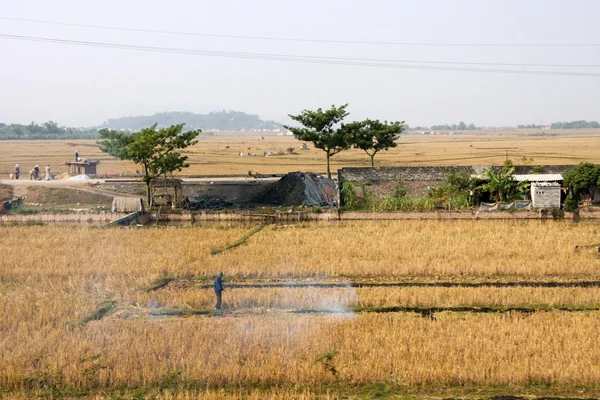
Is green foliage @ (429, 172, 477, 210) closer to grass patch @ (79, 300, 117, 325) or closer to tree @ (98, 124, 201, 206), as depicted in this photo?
tree @ (98, 124, 201, 206)

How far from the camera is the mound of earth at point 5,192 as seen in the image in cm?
3850

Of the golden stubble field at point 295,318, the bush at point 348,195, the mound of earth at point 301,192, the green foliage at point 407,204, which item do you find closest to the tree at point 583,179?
the golden stubble field at point 295,318

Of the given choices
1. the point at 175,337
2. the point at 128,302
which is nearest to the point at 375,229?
the point at 128,302

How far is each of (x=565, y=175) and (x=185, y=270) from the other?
20.9 meters

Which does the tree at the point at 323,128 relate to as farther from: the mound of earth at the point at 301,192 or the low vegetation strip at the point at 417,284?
the low vegetation strip at the point at 417,284

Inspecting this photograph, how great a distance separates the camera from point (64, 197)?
128ft

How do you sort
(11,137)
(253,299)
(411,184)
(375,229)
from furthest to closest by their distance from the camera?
(11,137), (411,184), (375,229), (253,299)

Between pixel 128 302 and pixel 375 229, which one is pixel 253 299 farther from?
pixel 375 229

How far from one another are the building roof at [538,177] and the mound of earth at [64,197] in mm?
22935

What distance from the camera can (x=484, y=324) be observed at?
14.1 m

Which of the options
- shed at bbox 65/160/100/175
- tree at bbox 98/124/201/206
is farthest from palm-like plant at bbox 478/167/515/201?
shed at bbox 65/160/100/175

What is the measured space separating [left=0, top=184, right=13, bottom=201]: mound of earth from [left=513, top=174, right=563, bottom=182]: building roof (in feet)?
96.5

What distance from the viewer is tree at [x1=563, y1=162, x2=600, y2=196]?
101ft

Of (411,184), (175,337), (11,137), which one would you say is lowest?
(175,337)
